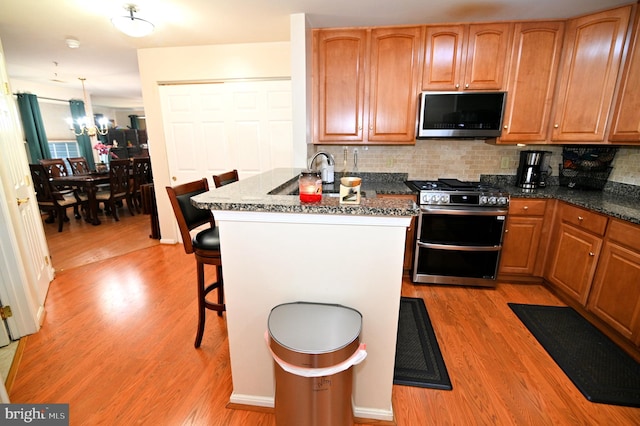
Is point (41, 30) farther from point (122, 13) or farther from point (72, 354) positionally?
point (72, 354)

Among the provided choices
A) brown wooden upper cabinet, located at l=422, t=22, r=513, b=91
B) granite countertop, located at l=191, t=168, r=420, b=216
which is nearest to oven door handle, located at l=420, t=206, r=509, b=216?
brown wooden upper cabinet, located at l=422, t=22, r=513, b=91

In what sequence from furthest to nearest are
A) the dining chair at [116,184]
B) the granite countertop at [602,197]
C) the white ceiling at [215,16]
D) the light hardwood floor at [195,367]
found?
the dining chair at [116,184] → the white ceiling at [215,16] → the granite countertop at [602,197] → the light hardwood floor at [195,367]

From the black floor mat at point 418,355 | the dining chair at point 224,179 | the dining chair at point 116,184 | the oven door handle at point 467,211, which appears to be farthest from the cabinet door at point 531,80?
the dining chair at point 116,184

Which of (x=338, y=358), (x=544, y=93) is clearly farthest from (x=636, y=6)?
(x=338, y=358)

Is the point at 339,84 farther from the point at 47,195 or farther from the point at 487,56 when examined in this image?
the point at 47,195

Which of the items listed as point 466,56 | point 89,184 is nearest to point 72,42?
point 89,184

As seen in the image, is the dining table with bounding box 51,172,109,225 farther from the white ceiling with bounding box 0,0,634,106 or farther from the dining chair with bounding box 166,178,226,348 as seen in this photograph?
the dining chair with bounding box 166,178,226,348

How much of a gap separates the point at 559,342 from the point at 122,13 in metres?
4.11

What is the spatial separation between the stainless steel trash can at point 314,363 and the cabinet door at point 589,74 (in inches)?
105

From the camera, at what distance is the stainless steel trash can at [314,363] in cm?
103

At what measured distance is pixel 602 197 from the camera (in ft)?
7.89

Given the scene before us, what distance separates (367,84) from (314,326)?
2.36 meters

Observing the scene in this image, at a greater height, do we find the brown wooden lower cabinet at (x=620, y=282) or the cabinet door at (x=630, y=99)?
the cabinet door at (x=630, y=99)

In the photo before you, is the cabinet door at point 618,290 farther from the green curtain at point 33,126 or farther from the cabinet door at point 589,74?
the green curtain at point 33,126
